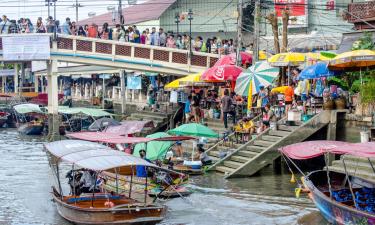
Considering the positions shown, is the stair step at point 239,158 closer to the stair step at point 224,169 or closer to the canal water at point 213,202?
the stair step at point 224,169

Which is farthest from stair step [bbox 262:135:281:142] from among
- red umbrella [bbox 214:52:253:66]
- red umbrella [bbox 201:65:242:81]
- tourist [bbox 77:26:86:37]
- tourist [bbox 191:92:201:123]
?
tourist [bbox 77:26:86:37]

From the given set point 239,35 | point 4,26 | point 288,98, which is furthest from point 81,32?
point 288,98

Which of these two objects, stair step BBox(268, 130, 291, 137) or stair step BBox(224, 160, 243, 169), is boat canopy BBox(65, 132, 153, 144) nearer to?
stair step BBox(224, 160, 243, 169)

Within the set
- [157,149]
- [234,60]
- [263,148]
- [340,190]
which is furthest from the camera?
[234,60]

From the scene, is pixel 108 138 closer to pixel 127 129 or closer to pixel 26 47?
pixel 127 129

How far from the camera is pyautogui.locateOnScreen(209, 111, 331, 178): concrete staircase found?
1071 inches

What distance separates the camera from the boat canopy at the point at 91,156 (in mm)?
18672

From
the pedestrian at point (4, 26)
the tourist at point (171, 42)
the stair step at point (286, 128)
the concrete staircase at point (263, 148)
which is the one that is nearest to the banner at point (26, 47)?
the pedestrian at point (4, 26)

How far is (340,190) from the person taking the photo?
20.0 metres

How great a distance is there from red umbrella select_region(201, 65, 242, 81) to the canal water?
5970 millimetres

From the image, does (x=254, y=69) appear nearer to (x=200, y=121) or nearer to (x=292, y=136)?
(x=292, y=136)

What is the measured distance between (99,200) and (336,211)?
623 centimetres

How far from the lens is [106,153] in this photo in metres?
19.8

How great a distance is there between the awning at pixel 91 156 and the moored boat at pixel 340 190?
4.08m
